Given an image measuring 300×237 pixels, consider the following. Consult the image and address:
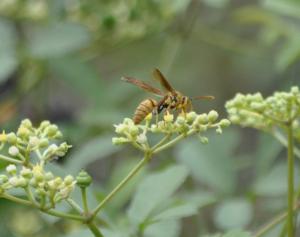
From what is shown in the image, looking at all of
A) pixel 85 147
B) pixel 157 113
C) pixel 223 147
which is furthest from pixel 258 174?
pixel 157 113

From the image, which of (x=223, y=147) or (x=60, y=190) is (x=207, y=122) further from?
(x=223, y=147)

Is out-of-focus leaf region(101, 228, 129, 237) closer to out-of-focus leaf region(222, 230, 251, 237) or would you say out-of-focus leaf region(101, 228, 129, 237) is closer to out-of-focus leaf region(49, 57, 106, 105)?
out-of-focus leaf region(222, 230, 251, 237)

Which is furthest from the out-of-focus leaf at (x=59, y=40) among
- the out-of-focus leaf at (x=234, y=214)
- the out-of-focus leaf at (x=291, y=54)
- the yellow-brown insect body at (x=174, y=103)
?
the yellow-brown insect body at (x=174, y=103)

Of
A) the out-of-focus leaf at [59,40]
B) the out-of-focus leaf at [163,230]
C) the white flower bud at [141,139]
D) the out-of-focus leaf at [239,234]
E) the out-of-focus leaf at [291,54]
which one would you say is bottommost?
the out-of-focus leaf at [239,234]

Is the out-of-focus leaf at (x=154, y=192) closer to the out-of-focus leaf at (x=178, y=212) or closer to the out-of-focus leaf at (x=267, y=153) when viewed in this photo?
the out-of-focus leaf at (x=178, y=212)

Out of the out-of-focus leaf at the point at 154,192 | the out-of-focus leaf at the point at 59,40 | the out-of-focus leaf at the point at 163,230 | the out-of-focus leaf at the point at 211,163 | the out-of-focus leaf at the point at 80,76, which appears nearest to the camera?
the out-of-focus leaf at the point at 154,192

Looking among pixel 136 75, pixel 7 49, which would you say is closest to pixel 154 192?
pixel 7 49

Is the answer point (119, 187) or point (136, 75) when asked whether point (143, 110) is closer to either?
point (119, 187)
